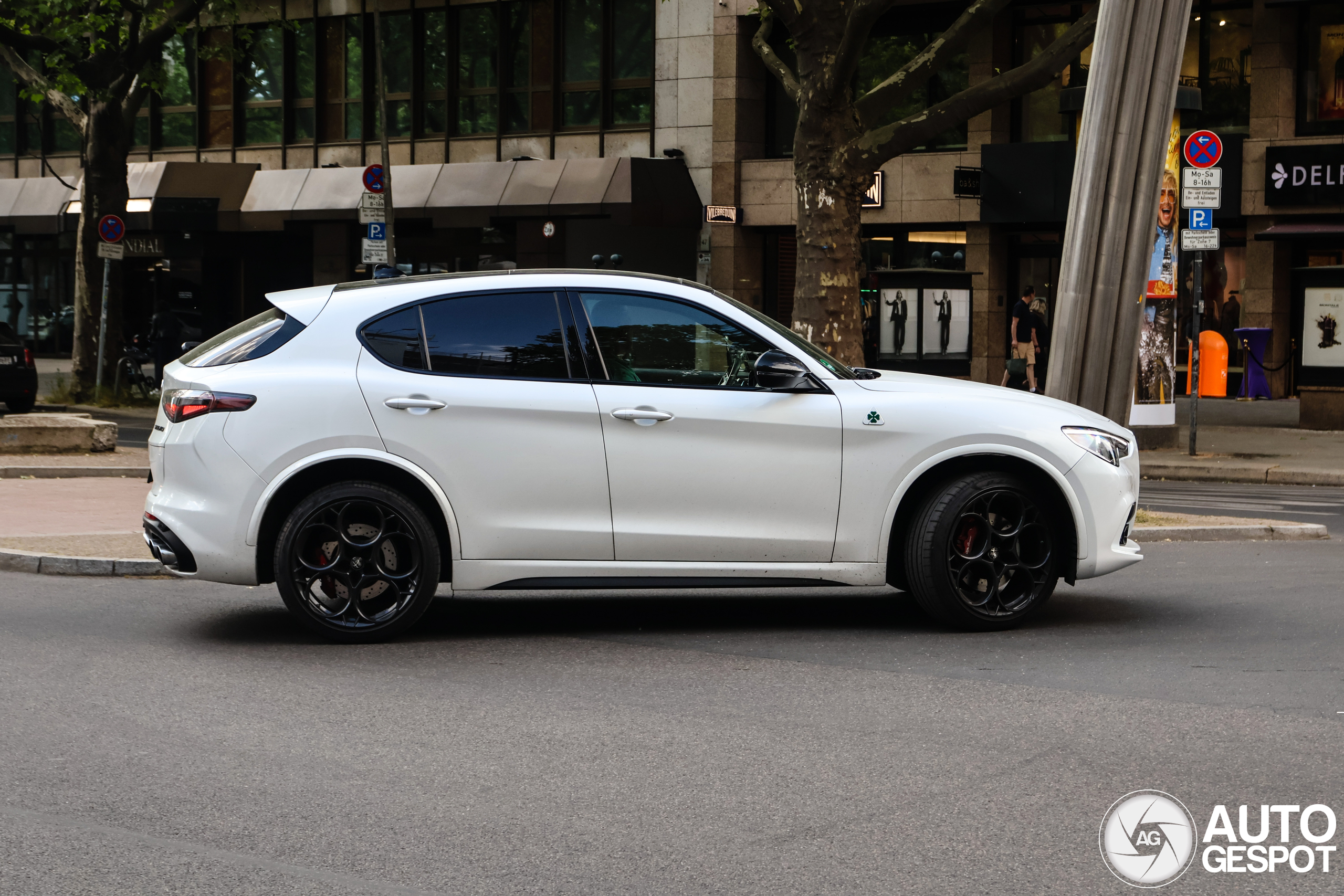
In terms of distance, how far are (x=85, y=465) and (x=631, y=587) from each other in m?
9.89

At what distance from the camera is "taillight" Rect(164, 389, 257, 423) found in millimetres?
7172

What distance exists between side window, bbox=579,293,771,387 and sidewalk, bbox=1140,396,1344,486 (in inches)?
375

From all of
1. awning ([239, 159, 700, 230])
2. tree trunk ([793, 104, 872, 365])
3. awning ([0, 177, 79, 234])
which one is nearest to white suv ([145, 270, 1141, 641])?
tree trunk ([793, 104, 872, 365])

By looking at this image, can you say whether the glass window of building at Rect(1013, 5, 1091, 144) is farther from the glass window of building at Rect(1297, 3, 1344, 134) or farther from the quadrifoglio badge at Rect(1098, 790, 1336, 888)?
the quadrifoglio badge at Rect(1098, 790, 1336, 888)

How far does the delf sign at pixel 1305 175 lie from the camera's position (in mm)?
23938

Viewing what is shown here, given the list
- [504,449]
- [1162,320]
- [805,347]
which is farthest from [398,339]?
[1162,320]

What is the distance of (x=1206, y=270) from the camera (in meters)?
26.2

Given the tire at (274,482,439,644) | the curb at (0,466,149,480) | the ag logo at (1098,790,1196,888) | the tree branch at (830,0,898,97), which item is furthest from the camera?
the tree branch at (830,0,898,97)

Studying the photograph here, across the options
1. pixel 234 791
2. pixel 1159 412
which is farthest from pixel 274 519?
pixel 1159 412

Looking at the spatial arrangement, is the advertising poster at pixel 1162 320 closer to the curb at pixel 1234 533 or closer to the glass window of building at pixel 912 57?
the curb at pixel 1234 533

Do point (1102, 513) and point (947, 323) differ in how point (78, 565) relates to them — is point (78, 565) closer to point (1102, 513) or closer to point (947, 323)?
point (1102, 513)

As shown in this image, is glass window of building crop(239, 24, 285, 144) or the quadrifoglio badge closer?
the quadrifoglio badge

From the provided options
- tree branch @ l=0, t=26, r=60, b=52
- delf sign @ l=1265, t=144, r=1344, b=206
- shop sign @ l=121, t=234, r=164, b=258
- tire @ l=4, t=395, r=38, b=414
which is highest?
tree branch @ l=0, t=26, r=60, b=52

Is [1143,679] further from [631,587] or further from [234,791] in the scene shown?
[234,791]
